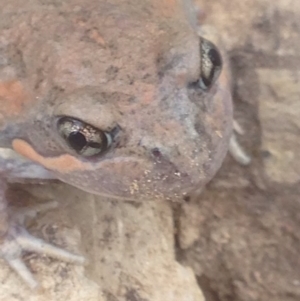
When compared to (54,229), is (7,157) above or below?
above

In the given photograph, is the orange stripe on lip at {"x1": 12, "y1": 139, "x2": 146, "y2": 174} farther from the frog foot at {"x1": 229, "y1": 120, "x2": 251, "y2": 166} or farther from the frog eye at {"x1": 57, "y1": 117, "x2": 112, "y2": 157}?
the frog foot at {"x1": 229, "y1": 120, "x2": 251, "y2": 166}

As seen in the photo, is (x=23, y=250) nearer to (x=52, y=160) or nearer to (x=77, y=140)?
(x=52, y=160)

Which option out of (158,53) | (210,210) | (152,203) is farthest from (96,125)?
(210,210)

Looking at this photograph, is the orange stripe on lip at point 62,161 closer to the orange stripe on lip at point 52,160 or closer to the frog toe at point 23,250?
the orange stripe on lip at point 52,160

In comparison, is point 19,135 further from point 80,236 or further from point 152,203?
point 152,203

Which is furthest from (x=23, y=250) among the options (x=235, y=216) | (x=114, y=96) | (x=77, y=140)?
(x=235, y=216)
